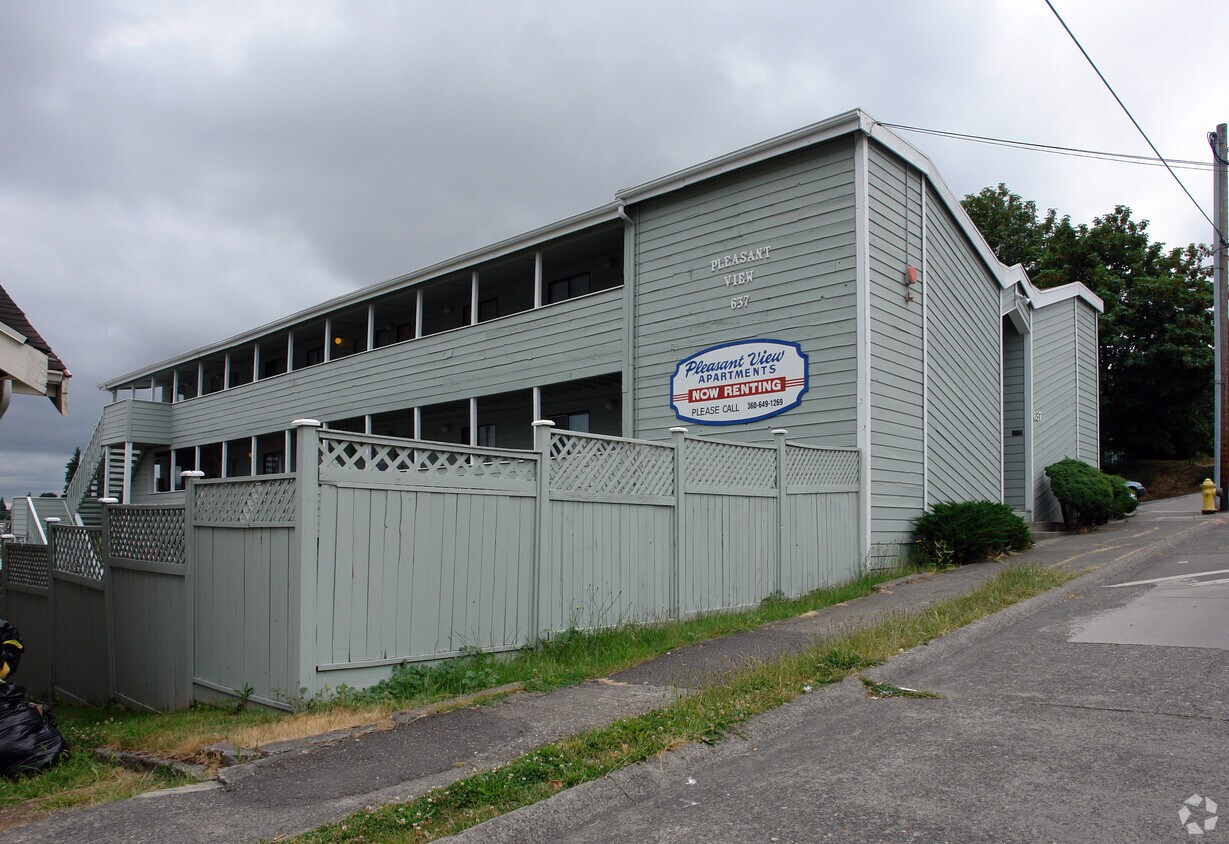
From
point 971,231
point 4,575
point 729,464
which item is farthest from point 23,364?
point 971,231

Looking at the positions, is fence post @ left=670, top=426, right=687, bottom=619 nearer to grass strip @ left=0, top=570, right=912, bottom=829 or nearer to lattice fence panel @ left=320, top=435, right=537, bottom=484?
grass strip @ left=0, top=570, right=912, bottom=829

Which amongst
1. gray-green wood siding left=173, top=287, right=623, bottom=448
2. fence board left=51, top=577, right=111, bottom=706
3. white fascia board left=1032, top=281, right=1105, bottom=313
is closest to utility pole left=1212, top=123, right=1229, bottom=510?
white fascia board left=1032, top=281, right=1105, bottom=313

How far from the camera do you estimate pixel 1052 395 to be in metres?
21.7

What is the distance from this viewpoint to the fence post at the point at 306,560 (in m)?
6.83

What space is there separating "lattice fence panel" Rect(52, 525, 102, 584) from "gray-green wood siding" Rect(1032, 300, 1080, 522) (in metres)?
17.4

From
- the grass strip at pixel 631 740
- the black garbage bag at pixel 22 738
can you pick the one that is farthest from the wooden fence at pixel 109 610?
the grass strip at pixel 631 740

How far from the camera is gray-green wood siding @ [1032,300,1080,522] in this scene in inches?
810

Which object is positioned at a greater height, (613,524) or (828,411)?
(828,411)

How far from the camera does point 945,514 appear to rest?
46.0ft

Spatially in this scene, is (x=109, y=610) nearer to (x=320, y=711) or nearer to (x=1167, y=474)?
(x=320, y=711)

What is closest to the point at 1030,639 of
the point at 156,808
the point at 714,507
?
the point at 714,507

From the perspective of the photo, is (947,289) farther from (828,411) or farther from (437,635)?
(437,635)

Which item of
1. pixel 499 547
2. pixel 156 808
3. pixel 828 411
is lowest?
pixel 156 808

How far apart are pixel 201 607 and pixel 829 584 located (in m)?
7.72
